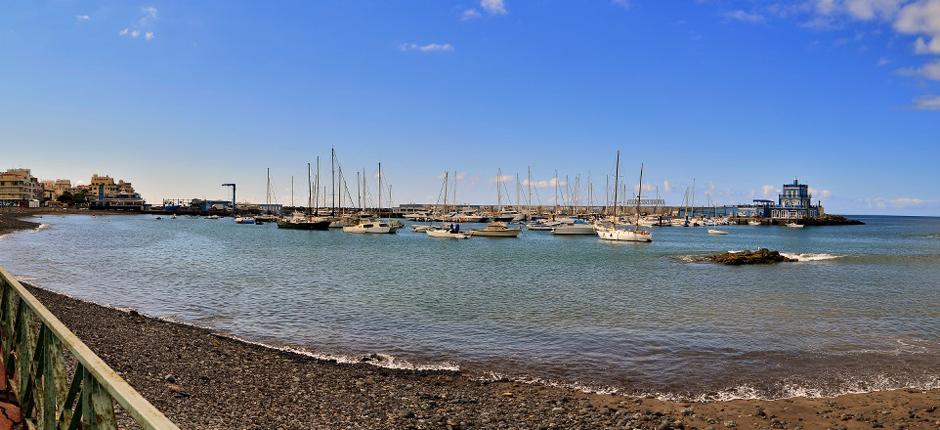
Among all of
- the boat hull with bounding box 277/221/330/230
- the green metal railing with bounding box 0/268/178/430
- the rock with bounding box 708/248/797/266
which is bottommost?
the rock with bounding box 708/248/797/266

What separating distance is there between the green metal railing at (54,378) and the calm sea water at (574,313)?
10775 mm

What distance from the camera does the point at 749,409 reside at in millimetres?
13414

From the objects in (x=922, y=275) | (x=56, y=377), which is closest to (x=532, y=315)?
(x=56, y=377)

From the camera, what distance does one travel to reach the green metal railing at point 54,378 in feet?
12.3

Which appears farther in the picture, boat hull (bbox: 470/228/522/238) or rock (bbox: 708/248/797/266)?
boat hull (bbox: 470/228/522/238)

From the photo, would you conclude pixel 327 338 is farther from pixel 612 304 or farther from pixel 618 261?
pixel 618 261

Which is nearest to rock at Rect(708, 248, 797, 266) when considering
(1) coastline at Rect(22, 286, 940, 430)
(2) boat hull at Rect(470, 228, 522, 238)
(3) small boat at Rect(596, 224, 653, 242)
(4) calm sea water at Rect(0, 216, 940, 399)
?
(4) calm sea water at Rect(0, 216, 940, 399)

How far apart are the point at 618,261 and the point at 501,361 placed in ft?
140

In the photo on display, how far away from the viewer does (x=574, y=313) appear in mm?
27312

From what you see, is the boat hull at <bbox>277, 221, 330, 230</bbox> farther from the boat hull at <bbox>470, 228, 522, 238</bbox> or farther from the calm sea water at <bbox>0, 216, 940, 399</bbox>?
the calm sea water at <bbox>0, 216, 940, 399</bbox>

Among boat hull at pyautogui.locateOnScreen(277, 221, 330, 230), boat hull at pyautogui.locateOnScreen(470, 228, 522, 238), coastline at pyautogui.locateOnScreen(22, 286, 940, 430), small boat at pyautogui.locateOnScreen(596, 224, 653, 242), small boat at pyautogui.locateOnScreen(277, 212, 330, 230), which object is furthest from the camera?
small boat at pyautogui.locateOnScreen(277, 212, 330, 230)

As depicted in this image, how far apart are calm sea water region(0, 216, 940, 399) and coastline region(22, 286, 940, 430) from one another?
4.29 feet

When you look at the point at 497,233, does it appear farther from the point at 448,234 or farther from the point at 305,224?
the point at 305,224

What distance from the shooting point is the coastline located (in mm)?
11852
